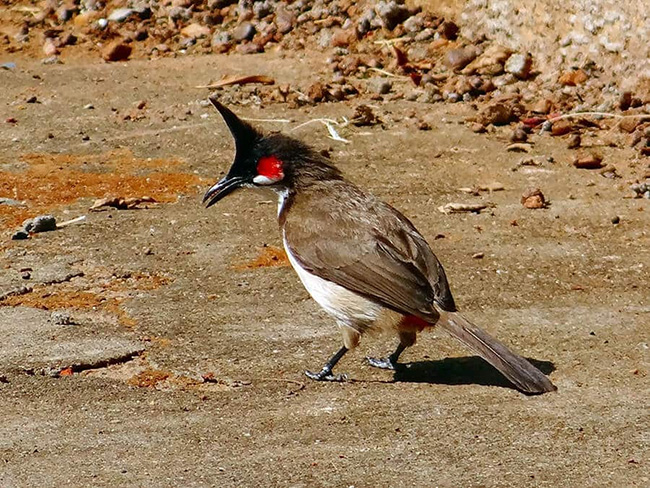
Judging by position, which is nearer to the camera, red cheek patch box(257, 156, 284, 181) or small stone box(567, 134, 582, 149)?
red cheek patch box(257, 156, 284, 181)

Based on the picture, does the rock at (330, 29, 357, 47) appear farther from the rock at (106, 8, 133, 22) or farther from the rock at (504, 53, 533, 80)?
the rock at (106, 8, 133, 22)

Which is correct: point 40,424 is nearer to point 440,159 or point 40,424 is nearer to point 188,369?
point 188,369

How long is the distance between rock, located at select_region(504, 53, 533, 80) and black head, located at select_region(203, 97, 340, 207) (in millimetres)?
3550

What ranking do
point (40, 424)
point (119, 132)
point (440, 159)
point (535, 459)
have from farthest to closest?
point (119, 132) < point (440, 159) < point (40, 424) < point (535, 459)

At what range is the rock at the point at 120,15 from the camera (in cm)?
1152

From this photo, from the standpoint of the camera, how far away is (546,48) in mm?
9609

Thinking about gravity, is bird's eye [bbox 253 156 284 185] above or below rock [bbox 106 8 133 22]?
above

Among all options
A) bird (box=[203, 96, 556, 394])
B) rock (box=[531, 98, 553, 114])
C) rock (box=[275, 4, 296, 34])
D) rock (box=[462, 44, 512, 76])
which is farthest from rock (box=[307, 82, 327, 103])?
bird (box=[203, 96, 556, 394])

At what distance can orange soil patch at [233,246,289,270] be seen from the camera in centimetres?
706

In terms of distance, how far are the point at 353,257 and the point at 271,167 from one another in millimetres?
707

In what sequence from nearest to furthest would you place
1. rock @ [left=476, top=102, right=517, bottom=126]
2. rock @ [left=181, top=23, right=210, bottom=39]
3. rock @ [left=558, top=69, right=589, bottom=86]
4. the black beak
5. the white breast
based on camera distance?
the white breast
the black beak
rock @ [left=476, top=102, right=517, bottom=126]
rock @ [left=558, top=69, right=589, bottom=86]
rock @ [left=181, top=23, right=210, bottom=39]

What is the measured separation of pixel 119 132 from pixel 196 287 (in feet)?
9.42

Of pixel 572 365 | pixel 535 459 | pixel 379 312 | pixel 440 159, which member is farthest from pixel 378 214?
pixel 440 159

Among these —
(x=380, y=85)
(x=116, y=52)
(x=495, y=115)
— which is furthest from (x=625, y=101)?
(x=116, y=52)
